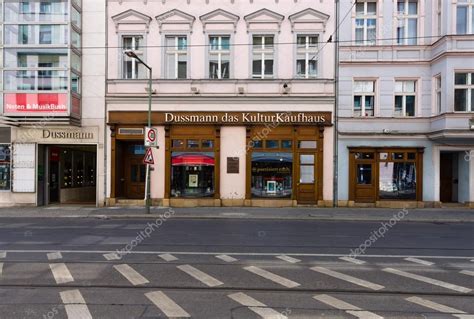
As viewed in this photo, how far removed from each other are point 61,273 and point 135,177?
13.6 meters

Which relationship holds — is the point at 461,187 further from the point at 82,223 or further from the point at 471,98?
the point at 82,223

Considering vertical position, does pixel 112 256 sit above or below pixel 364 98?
below

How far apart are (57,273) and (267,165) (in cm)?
1296

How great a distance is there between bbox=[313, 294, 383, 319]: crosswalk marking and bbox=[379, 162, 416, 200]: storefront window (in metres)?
14.2

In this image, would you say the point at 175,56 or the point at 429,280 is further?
the point at 175,56

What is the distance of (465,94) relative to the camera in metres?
17.1

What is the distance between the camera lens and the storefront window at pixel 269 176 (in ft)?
60.6

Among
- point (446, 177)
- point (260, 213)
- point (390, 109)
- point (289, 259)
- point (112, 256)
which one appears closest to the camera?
point (289, 259)

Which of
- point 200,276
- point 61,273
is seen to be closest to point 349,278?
point 200,276

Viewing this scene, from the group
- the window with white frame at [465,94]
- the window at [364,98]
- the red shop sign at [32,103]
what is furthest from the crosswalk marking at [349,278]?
the red shop sign at [32,103]

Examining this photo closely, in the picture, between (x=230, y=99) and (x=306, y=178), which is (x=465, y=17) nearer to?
(x=306, y=178)

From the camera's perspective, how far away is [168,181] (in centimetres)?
1859

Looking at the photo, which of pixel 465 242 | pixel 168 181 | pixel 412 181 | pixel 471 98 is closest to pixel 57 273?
pixel 465 242

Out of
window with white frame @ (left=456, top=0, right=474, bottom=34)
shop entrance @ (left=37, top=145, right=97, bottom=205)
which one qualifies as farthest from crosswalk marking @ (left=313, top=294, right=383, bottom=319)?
shop entrance @ (left=37, top=145, right=97, bottom=205)
